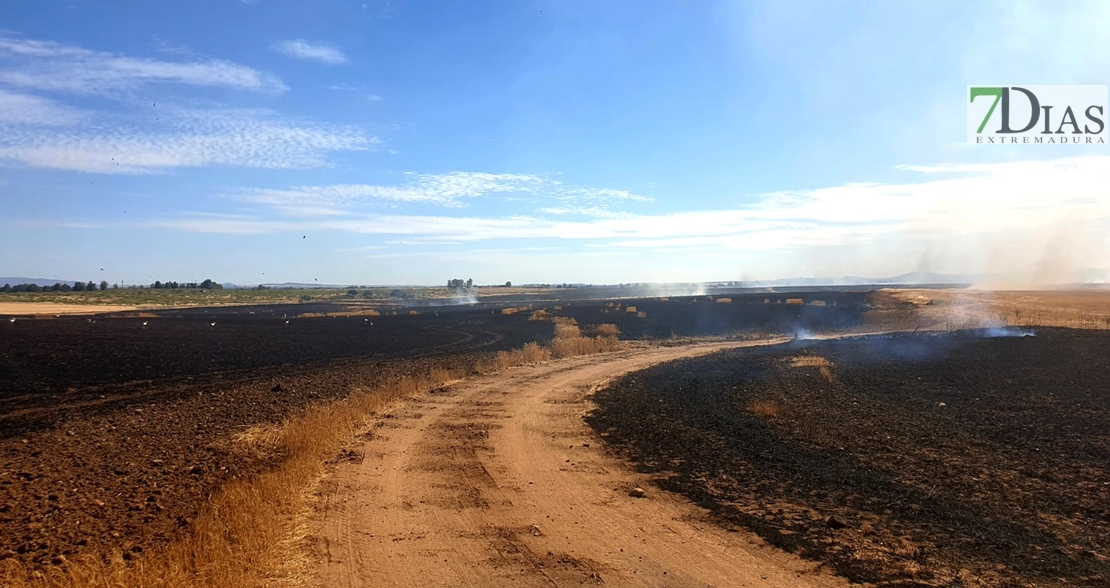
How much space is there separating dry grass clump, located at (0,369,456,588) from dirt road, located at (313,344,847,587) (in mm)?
466

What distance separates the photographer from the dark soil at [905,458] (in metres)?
7.30

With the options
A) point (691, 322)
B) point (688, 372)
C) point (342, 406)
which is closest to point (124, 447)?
point (342, 406)

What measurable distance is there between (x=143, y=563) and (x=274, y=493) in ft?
8.00

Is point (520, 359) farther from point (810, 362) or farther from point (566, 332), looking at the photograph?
point (566, 332)

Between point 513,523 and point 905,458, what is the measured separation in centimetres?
775

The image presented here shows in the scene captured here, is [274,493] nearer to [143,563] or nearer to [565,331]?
[143,563]

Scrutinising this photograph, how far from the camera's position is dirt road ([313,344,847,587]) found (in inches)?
275

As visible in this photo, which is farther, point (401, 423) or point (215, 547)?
point (401, 423)

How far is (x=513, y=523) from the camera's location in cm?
864

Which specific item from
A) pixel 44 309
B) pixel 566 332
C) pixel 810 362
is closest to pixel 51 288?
pixel 44 309

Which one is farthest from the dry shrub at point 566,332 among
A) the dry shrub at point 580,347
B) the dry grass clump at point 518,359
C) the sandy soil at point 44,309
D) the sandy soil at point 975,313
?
the sandy soil at point 44,309

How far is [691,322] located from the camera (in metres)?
60.3

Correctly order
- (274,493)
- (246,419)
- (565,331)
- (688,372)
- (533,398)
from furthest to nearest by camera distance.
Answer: (565,331), (688,372), (533,398), (246,419), (274,493)

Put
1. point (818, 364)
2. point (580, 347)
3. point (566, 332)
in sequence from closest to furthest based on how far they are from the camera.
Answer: point (818, 364) → point (580, 347) → point (566, 332)
